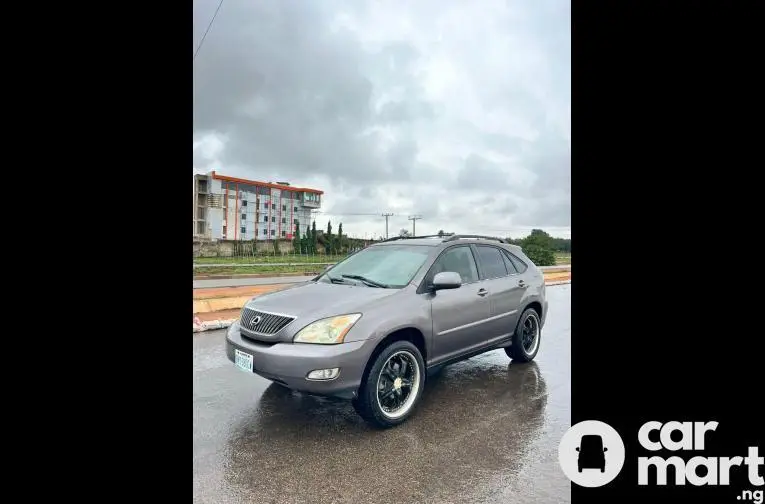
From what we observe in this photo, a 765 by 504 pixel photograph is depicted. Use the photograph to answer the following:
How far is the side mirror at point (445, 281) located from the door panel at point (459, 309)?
0.15 metres

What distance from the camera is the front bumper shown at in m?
3.26

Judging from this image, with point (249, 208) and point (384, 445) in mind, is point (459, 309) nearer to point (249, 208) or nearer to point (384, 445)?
point (384, 445)

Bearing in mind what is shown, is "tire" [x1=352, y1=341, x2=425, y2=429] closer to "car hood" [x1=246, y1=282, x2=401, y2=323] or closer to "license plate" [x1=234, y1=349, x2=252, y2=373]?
"car hood" [x1=246, y1=282, x2=401, y2=323]

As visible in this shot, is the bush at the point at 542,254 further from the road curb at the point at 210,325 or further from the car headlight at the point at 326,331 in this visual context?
the car headlight at the point at 326,331

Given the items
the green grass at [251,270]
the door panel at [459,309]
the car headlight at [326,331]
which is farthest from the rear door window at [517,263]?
the green grass at [251,270]

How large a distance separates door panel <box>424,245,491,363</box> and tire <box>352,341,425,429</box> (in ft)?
1.11

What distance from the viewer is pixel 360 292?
3969 mm

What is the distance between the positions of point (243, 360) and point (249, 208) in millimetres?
41217
